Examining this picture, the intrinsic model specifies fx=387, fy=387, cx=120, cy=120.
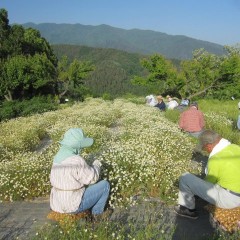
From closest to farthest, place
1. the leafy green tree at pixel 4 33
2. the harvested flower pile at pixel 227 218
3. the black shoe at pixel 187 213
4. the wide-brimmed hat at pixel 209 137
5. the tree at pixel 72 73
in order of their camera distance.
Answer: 1. the harvested flower pile at pixel 227 218
2. the wide-brimmed hat at pixel 209 137
3. the black shoe at pixel 187 213
4. the leafy green tree at pixel 4 33
5. the tree at pixel 72 73

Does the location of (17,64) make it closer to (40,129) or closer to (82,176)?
(40,129)

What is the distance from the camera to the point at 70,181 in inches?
207

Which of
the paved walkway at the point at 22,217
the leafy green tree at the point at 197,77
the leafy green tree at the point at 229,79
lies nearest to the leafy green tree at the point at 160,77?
the leafy green tree at the point at 197,77

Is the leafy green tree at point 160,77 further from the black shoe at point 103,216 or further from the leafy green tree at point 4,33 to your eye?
the black shoe at point 103,216

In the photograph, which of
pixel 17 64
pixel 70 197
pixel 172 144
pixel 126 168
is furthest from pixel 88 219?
pixel 17 64

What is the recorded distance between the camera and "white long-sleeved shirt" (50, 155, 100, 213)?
17.3ft

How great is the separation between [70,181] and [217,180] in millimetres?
2099

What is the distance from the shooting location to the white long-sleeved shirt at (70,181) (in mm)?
5277

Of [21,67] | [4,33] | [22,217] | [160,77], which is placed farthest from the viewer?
[4,33]

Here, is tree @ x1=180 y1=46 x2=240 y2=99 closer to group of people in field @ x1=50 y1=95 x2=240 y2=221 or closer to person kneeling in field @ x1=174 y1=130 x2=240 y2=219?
person kneeling in field @ x1=174 y1=130 x2=240 y2=219

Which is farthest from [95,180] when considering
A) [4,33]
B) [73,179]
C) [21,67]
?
[4,33]

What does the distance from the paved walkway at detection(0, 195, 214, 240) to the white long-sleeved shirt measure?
0.49m

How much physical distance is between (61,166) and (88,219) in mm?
811

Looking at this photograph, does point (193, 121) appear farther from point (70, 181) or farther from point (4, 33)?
point (4, 33)
